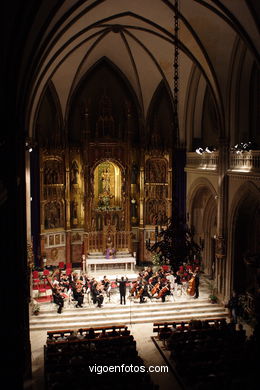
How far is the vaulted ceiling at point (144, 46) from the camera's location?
46.2ft

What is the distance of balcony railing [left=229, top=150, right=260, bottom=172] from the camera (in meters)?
16.6

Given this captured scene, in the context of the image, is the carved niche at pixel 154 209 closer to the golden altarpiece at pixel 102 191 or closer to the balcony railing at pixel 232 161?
the golden altarpiece at pixel 102 191

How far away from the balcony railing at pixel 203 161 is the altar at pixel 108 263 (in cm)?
677

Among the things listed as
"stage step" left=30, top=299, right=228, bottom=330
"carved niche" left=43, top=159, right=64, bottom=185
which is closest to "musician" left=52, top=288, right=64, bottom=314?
"stage step" left=30, top=299, right=228, bottom=330

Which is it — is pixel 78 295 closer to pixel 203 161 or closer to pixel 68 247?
pixel 68 247

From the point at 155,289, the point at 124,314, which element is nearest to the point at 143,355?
the point at 124,314

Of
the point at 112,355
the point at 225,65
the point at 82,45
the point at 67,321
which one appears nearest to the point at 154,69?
the point at 82,45

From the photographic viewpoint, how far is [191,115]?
79.0 feet

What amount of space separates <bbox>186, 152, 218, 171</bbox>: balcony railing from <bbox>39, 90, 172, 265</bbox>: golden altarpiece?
1842 millimetres

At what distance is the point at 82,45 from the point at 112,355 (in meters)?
16.6

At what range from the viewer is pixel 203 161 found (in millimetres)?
22500

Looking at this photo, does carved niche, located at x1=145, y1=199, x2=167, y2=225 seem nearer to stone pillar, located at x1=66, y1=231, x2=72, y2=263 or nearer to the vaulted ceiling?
the vaulted ceiling

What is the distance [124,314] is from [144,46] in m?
14.6

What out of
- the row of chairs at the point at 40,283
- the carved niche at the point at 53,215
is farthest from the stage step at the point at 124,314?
the carved niche at the point at 53,215
